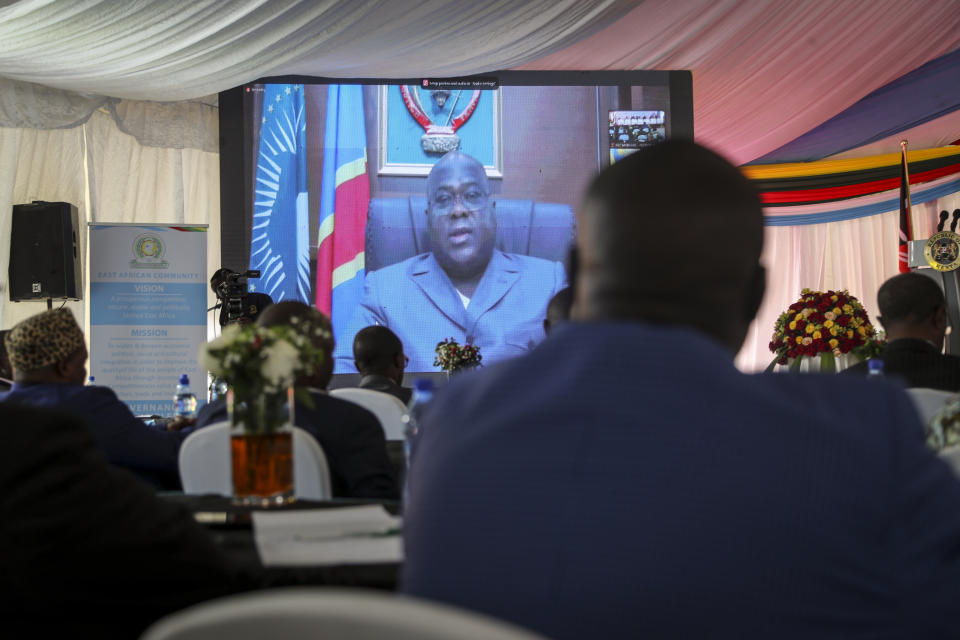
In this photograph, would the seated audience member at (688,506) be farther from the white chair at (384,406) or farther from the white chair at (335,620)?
the white chair at (384,406)

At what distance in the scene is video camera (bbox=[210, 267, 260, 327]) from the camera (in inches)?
234

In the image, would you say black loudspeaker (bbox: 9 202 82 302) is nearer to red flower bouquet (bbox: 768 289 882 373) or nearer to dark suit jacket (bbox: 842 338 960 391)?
red flower bouquet (bbox: 768 289 882 373)

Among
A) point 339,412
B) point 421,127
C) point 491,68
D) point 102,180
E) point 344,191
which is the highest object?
point 491,68

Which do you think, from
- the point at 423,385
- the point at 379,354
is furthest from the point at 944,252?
the point at 423,385

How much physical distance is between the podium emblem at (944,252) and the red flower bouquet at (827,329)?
3.40 metres

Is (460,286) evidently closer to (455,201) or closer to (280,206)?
(455,201)

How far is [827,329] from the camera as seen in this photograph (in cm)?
421

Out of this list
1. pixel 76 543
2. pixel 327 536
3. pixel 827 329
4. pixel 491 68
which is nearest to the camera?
pixel 76 543

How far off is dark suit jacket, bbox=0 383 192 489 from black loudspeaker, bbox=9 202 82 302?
3.59 metres

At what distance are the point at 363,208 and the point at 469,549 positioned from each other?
227 inches

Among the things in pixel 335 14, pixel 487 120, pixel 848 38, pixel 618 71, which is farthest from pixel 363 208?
pixel 848 38

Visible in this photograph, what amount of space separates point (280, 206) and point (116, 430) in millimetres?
3889

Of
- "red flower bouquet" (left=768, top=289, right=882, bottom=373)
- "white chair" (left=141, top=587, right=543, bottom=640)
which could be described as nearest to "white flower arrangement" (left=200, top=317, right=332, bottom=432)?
"white chair" (left=141, top=587, right=543, bottom=640)

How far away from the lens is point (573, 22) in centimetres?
Result: 570
